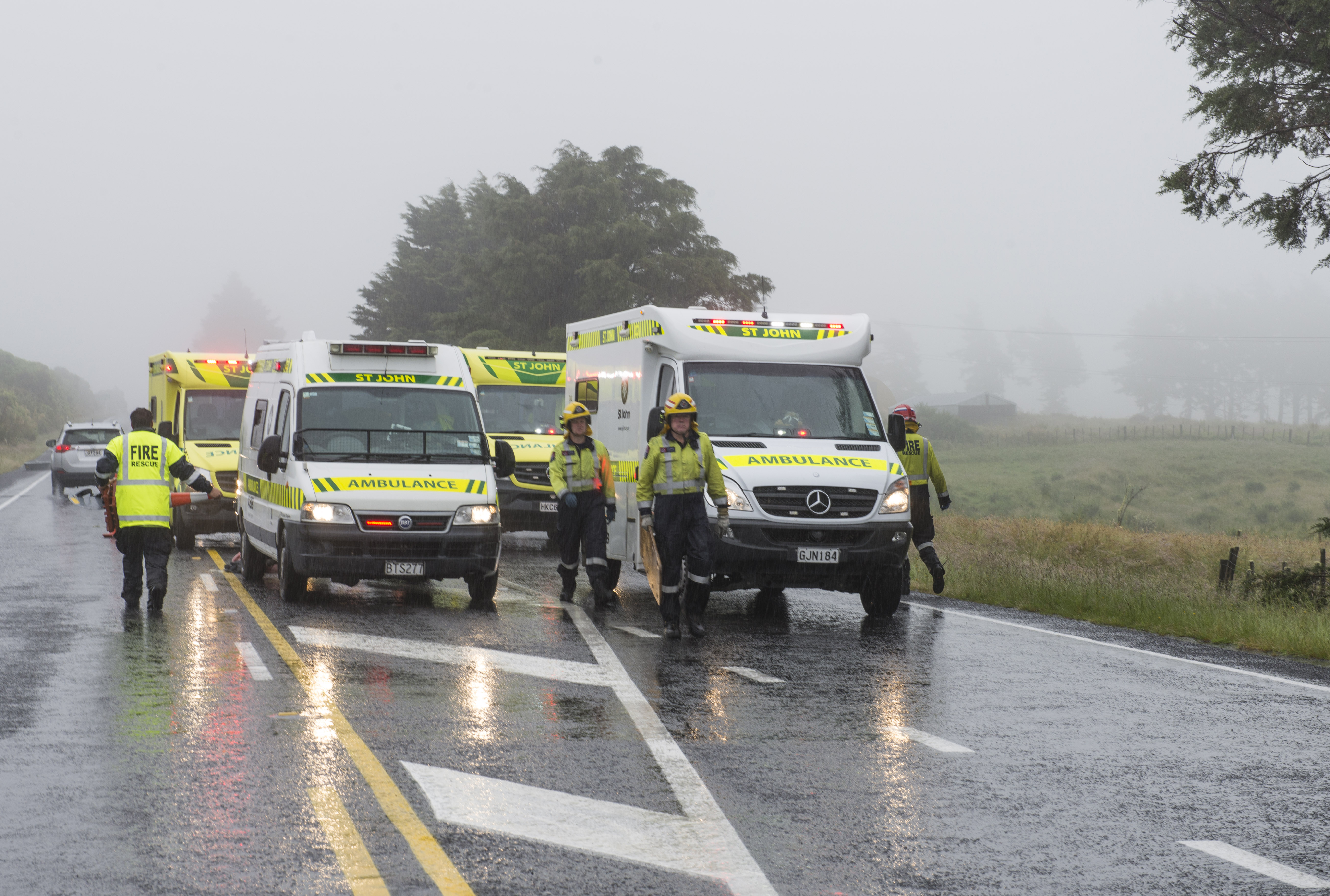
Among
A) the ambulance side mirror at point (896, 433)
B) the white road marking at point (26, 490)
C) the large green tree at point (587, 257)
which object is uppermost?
the large green tree at point (587, 257)

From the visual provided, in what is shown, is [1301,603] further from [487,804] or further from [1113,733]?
[487,804]

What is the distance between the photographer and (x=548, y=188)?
50.5 metres

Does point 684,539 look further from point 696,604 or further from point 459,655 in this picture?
point 459,655

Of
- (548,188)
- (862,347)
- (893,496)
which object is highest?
(548,188)

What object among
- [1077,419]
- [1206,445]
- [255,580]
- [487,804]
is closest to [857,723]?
[487,804]

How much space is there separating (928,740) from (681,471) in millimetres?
4122

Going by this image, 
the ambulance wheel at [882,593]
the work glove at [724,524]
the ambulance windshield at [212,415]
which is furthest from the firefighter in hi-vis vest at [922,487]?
the ambulance windshield at [212,415]

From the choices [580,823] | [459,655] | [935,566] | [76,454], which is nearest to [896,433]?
[935,566]

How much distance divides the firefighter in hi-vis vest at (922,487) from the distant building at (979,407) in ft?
381

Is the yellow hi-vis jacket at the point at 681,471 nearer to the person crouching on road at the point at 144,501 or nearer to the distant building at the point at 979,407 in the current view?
the person crouching on road at the point at 144,501

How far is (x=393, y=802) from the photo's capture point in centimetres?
586

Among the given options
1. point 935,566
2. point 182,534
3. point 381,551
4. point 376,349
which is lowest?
point 182,534

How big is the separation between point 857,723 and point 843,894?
9.83 feet

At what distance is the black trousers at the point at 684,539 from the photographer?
36.3 feet
